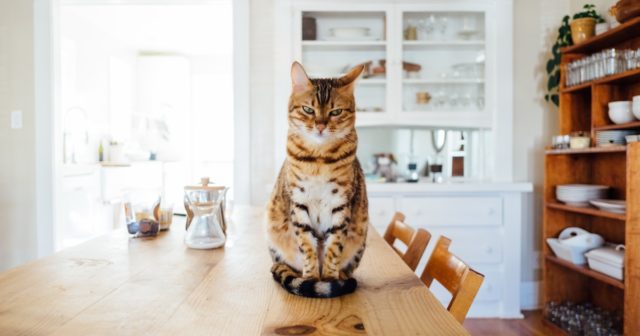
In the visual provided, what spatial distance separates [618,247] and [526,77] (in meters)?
1.26

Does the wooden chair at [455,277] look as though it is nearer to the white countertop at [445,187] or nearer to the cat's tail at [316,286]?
the cat's tail at [316,286]

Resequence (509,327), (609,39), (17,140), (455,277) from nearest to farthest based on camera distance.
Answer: (455,277) → (609,39) → (509,327) → (17,140)

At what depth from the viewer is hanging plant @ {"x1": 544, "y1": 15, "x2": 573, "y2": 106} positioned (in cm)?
281

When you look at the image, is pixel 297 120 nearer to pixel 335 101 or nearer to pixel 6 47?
pixel 335 101

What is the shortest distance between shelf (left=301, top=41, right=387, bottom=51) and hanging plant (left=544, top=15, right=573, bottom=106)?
1060mm

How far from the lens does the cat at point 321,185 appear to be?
2.63ft

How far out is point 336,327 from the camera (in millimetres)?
666

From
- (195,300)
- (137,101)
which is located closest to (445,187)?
(195,300)

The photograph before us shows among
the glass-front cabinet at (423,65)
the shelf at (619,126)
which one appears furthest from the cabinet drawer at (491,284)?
the shelf at (619,126)

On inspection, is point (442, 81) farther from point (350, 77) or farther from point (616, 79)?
point (350, 77)

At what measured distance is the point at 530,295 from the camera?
3076 millimetres

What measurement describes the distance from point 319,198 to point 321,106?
162 mm

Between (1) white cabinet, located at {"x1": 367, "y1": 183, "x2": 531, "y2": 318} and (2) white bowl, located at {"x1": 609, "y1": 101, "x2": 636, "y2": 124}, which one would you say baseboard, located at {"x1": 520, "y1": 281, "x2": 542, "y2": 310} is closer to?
(1) white cabinet, located at {"x1": 367, "y1": 183, "x2": 531, "y2": 318}

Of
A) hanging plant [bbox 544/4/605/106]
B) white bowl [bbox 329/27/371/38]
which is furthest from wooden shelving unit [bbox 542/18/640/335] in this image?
white bowl [bbox 329/27/371/38]
